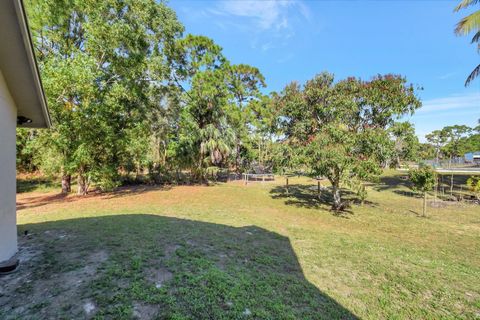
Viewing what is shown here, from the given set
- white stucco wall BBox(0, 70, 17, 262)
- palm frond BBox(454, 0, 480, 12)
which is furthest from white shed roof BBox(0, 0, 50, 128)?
palm frond BBox(454, 0, 480, 12)

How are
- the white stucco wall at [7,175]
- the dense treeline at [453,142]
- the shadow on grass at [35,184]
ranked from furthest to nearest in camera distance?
the dense treeline at [453,142] → the shadow on grass at [35,184] → the white stucco wall at [7,175]

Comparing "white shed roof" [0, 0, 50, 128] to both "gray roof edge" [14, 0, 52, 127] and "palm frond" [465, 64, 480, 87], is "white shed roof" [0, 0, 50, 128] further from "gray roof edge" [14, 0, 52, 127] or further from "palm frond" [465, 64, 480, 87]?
"palm frond" [465, 64, 480, 87]

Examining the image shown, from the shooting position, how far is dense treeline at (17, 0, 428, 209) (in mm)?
7945

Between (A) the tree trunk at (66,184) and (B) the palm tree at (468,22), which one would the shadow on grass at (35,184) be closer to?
(A) the tree trunk at (66,184)

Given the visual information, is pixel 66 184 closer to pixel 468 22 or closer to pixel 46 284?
pixel 46 284

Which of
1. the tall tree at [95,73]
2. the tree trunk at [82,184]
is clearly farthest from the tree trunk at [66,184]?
the tree trunk at [82,184]

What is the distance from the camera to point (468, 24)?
8.84 meters

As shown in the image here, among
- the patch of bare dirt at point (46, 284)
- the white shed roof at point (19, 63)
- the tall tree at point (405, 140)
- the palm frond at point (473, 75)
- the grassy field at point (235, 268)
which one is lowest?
the grassy field at point (235, 268)

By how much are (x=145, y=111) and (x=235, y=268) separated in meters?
11.6

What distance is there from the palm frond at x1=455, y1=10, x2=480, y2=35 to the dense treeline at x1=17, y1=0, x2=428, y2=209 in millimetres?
3977

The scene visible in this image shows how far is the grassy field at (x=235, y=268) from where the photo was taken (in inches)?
103

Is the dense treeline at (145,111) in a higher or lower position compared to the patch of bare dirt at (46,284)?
higher

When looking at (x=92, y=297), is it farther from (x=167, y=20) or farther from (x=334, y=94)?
(x=167, y=20)

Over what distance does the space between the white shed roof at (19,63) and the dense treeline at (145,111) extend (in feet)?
15.5
